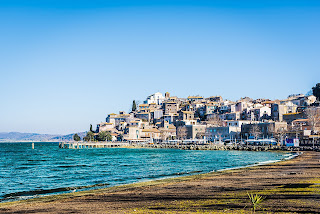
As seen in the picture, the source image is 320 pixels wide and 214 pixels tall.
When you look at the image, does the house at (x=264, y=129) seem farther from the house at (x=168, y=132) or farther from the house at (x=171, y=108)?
the house at (x=171, y=108)

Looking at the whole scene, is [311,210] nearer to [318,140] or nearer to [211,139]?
[318,140]

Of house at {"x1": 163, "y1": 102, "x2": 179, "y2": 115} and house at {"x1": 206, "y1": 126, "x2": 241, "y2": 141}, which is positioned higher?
house at {"x1": 163, "y1": 102, "x2": 179, "y2": 115}

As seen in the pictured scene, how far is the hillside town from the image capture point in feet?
298

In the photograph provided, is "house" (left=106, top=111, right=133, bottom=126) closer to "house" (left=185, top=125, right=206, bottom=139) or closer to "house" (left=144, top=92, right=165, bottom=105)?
"house" (left=144, top=92, right=165, bottom=105)

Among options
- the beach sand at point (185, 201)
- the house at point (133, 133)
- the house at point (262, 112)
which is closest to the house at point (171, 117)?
the house at point (133, 133)

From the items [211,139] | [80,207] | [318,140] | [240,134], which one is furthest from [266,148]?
→ [80,207]

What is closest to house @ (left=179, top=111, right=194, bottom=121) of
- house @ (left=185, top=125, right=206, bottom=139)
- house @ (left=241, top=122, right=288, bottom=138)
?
house @ (left=185, top=125, right=206, bottom=139)

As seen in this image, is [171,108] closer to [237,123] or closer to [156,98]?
[156,98]

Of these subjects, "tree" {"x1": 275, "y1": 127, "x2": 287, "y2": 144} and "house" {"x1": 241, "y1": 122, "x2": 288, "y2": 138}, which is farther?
"house" {"x1": 241, "y1": 122, "x2": 288, "y2": 138}

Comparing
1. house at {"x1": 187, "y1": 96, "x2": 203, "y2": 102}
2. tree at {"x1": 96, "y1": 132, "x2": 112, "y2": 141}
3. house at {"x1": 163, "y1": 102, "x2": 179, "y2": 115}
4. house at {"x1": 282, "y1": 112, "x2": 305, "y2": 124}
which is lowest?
tree at {"x1": 96, "y1": 132, "x2": 112, "y2": 141}

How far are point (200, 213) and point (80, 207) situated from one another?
18.3 feet

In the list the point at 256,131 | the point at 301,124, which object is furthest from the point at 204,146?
the point at 301,124

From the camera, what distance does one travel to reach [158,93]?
641 ft

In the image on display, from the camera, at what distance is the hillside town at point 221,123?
9069 cm
